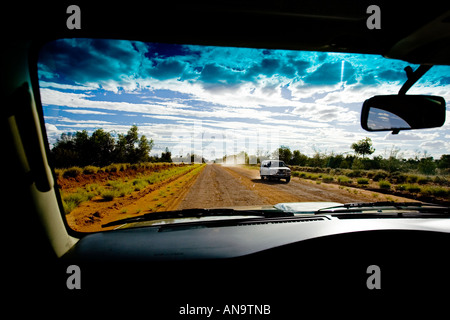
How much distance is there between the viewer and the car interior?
1771 mm

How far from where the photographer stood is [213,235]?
2.19 metres

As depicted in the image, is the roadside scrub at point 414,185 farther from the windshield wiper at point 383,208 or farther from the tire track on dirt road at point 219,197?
the windshield wiper at point 383,208

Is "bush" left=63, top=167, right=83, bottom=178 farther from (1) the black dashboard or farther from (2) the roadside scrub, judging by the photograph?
(2) the roadside scrub

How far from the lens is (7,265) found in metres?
1.73

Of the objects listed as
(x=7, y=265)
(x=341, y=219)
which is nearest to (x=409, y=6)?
(x=341, y=219)

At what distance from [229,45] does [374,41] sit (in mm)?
1571

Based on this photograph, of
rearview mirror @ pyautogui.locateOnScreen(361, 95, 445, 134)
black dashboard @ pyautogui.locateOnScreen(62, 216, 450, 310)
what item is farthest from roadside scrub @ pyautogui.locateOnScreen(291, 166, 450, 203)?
black dashboard @ pyautogui.locateOnScreen(62, 216, 450, 310)

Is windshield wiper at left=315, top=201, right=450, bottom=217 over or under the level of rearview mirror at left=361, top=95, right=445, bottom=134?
under

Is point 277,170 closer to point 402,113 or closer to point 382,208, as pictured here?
point 382,208

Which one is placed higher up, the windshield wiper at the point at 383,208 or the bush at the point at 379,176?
the windshield wiper at the point at 383,208

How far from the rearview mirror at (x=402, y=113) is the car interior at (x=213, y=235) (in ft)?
0.08

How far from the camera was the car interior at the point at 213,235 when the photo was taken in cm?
177

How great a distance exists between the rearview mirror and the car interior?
0.08 feet

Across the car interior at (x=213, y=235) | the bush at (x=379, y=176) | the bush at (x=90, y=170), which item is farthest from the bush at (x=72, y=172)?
the bush at (x=379, y=176)
